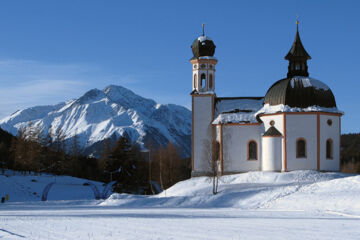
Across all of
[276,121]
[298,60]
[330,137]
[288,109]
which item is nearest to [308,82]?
[288,109]

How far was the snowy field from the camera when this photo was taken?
58.2 feet

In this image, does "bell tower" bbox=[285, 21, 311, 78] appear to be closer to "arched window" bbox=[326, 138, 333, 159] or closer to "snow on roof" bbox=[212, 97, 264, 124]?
Answer: "snow on roof" bbox=[212, 97, 264, 124]

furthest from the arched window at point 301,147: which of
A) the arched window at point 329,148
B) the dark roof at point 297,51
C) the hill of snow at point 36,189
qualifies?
the hill of snow at point 36,189

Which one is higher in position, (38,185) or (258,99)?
(258,99)

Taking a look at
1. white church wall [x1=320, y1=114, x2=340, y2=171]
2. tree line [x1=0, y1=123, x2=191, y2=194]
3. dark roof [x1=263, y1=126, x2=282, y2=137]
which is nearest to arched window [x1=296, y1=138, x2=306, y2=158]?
white church wall [x1=320, y1=114, x2=340, y2=171]

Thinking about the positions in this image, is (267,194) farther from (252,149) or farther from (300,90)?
(300,90)

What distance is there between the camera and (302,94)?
1818 inches

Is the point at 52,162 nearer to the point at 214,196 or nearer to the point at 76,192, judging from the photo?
the point at 76,192

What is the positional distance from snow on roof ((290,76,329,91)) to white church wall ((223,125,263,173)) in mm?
4829

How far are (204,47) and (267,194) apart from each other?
20.1 meters

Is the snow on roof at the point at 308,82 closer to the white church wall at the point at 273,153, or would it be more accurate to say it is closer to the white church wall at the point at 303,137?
the white church wall at the point at 303,137
